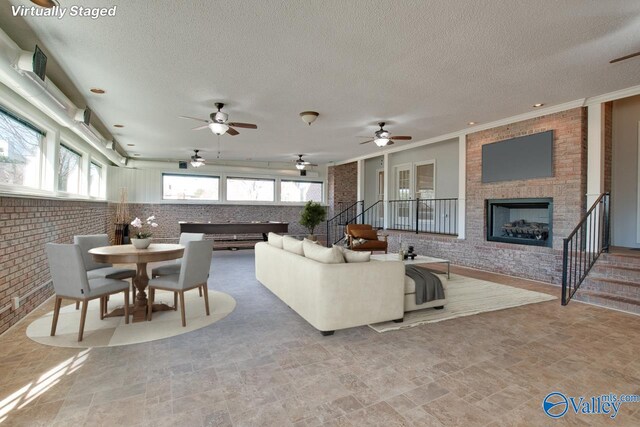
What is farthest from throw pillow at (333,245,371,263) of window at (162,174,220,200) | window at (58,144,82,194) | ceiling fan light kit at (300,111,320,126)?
window at (162,174,220,200)

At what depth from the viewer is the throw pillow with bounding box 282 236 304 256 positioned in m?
4.01

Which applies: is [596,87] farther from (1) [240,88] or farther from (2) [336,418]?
(2) [336,418]

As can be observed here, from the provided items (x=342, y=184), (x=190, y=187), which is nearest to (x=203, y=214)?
(x=190, y=187)

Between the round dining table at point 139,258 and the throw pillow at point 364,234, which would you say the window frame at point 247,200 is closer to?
the throw pillow at point 364,234

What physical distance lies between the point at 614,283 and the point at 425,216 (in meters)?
5.11

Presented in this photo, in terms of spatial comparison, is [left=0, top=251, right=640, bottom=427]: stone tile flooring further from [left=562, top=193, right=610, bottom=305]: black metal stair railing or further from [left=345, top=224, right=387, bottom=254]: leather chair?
[left=345, top=224, right=387, bottom=254]: leather chair

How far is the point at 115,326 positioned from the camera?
3.42m

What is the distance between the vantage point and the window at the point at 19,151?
384 centimetres

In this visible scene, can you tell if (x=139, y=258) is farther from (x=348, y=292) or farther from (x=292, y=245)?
(x=348, y=292)

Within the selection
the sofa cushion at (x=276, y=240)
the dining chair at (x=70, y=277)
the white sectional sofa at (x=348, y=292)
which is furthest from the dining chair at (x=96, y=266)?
the white sectional sofa at (x=348, y=292)

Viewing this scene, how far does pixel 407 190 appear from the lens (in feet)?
32.6

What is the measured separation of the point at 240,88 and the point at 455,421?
14.3 ft

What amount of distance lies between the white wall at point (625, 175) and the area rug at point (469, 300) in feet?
7.62

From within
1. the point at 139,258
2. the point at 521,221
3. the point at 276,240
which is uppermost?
the point at 521,221
